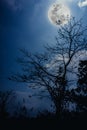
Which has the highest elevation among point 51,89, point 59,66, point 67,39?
point 67,39

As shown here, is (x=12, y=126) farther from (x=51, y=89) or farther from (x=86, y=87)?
(x=86, y=87)

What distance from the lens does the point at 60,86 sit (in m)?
17.8

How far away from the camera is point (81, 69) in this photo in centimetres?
3127

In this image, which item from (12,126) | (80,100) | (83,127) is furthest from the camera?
(80,100)

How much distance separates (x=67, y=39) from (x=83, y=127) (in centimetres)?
1197

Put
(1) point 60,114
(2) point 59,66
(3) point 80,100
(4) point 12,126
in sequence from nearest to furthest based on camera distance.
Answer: (4) point 12,126
(1) point 60,114
(2) point 59,66
(3) point 80,100

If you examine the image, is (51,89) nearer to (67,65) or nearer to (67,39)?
(67,65)

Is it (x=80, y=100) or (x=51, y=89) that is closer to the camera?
(x=51, y=89)

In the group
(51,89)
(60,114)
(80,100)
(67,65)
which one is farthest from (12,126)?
(80,100)

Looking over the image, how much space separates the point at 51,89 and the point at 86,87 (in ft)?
47.5

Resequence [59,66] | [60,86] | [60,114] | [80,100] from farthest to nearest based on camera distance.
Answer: [80,100] < [59,66] < [60,86] < [60,114]

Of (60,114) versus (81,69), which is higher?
(81,69)

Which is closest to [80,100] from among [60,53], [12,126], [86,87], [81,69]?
[86,87]

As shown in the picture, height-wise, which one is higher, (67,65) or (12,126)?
(67,65)
